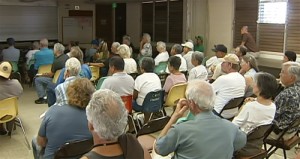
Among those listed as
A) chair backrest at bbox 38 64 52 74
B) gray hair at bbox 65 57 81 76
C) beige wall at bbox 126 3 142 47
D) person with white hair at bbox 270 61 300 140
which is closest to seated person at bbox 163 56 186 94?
gray hair at bbox 65 57 81 76

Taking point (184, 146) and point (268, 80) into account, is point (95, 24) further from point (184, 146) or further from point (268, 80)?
point (184, 146)

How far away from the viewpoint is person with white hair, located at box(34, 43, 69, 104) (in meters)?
6.60

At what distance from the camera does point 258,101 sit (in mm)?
3133

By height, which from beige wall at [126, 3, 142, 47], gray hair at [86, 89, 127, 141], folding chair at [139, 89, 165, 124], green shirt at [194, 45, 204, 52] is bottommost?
folding chair at [139, 89, 165, 124]

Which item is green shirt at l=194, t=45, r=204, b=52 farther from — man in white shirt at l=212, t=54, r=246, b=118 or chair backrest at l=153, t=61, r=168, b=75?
man in white shirt at l=212, t=54, r=246, b=118

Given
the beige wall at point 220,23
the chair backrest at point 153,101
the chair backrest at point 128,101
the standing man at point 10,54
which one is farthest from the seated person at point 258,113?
the standing man at point 10,54

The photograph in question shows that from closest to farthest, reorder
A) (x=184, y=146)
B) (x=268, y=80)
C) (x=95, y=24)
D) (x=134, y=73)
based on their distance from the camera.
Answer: (x=184, y=146) → (x=268, y=80) → (x=134, y=73) → (x=95, y=24)

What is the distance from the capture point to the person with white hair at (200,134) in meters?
2.16

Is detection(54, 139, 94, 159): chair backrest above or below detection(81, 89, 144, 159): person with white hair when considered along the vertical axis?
below

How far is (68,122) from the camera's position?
268 cm

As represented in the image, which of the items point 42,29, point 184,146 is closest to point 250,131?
point 184,146

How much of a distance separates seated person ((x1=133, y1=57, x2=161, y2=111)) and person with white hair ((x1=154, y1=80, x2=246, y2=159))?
2.46 metres

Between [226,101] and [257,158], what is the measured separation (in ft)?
4.33

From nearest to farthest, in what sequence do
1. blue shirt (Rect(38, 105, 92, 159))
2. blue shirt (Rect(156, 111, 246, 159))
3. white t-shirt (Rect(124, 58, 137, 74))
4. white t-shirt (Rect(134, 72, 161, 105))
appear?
blue shirt (Rect(156, 111, 246, 159)) < blue shirt (Rect(38, 105, 92, 159)) < white t-shirt (Rect(134, 72, 161, 105)) < white t-shirt (Rect(124, 58, 137, 74))
